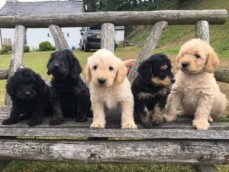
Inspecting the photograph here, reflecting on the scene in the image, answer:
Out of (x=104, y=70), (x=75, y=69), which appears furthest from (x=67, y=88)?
(x=104, y=70)

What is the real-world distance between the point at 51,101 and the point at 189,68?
4.83 feet

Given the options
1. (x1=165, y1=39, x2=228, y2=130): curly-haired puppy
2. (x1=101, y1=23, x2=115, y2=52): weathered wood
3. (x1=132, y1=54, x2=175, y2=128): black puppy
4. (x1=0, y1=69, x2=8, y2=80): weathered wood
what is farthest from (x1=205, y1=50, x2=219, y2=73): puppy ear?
(x1=0, y1=69, x2=8, y2=80): weathered wood

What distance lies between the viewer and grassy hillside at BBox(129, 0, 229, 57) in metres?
20.2

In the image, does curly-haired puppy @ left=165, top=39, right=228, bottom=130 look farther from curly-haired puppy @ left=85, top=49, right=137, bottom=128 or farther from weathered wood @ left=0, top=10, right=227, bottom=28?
weathered wood @ left=0, top=10, right=227, bottom=28

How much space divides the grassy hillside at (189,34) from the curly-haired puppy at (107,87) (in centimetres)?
1362

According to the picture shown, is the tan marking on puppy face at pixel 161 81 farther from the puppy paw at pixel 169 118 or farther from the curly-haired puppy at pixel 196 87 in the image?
the puppy paw at pixel 169 118

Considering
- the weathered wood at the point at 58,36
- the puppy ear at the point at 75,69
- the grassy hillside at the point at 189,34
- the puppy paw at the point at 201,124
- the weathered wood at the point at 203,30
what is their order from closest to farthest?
1. the puppy paw at the point at 201,124
2. the puppy ear at the point at 75,69
3. the weathered wood at the point at 203,30
4. the weathered wood at the point at 58,36
5. the grassy hillside at the point at 189,34

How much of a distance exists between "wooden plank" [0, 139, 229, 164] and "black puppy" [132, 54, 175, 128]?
1.04ft

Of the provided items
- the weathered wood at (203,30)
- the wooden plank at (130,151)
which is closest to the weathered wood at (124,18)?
the weathered wood at (203,30)

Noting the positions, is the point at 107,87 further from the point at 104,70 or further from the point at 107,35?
the point at 107,35

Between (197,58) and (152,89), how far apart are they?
528 millimetres

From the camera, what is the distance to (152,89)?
416 centimetres

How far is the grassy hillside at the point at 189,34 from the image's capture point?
20250 mm

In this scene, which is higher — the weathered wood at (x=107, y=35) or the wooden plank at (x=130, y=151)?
the weathered wood at (x=107, y=35)
